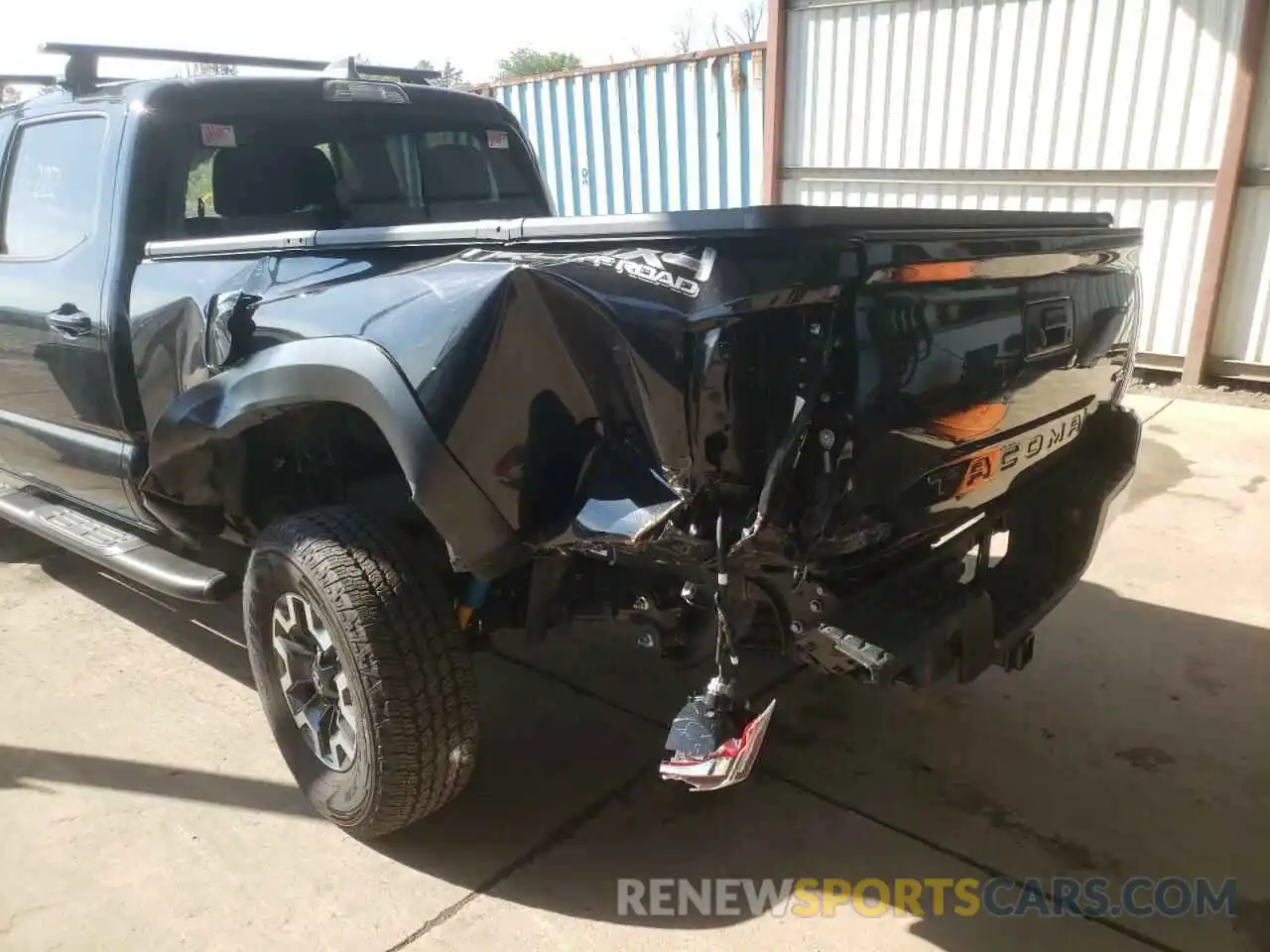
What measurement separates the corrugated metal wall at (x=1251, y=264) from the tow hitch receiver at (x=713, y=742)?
265 inches

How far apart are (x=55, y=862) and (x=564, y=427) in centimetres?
182

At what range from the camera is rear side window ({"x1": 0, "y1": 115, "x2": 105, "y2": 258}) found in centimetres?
322

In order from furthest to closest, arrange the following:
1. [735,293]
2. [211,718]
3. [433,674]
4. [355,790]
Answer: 1. [211,718]
2. [355,790]
3. [433,674]
4. [735,293]

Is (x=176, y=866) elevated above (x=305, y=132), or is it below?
below

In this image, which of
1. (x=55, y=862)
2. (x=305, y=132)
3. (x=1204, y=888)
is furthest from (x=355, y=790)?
(x=305, y=132)

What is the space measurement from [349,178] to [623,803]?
2.43 m

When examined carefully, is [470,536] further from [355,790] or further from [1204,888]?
[1204,888]

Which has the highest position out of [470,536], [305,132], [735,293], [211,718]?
[305,132]

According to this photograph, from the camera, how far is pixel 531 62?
27.8 meters

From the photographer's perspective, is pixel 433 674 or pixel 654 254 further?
pixel 433 674

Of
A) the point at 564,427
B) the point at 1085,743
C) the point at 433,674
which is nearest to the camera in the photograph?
the point at 564,427

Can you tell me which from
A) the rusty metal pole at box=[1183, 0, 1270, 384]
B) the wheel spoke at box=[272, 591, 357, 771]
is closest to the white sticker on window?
the wheel spoke at box=[272, 591, 357, 771]

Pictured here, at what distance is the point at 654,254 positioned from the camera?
1825mm

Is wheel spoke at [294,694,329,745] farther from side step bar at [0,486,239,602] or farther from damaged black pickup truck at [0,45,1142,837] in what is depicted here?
side step bar at [0,486,239,602]
